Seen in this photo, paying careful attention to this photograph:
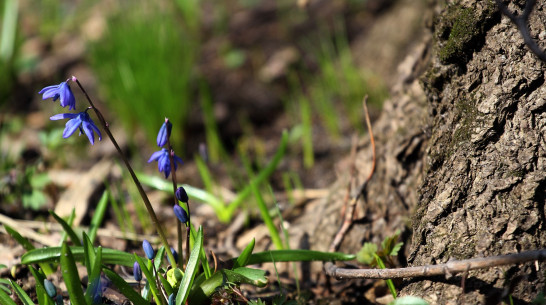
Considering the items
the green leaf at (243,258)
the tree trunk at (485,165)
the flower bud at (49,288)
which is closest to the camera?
the tree trunk at (485,165)

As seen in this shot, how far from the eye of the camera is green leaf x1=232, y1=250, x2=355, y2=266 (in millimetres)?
1735

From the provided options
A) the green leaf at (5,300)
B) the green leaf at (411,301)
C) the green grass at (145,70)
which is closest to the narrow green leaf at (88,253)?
the green leaf at (5,300)

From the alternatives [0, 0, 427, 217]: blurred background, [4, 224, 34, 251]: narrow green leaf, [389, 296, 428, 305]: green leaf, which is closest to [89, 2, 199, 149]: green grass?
[0, 0, 427, 217]: blurred background

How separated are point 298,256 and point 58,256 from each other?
83cm

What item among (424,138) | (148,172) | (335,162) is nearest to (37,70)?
(148,172)

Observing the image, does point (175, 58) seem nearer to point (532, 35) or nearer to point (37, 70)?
point (37, 70)

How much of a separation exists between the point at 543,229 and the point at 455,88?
495 mm

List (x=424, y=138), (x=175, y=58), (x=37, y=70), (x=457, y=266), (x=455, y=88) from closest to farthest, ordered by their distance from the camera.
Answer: (x=457, y=266) → (x=455, y=88) → (x=424, y=138) → (x=175, y=58) → (x=37, y=70)

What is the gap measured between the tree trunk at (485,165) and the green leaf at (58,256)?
96cm

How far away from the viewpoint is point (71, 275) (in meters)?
1.34

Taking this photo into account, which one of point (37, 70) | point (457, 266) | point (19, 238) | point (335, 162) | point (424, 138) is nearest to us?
point (457, 266)

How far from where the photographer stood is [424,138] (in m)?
1.89

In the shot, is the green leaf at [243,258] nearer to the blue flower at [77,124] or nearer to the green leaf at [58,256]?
the green leaf at [58,256]

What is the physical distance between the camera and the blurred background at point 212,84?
122 inches
